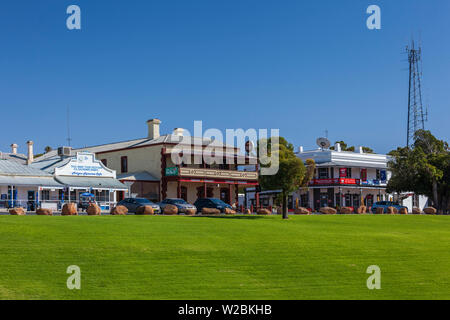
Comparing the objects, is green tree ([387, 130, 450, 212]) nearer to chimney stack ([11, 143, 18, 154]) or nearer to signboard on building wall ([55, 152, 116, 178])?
signboard on building wall ([55, 152, 116, 178])

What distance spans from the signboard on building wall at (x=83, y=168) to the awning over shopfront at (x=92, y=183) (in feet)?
1.47

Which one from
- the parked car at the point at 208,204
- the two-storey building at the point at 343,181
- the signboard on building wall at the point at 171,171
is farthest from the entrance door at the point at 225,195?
the two-storey building at the point at 343,181

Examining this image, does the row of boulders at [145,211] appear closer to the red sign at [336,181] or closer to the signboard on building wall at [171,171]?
the signboard on building wall at [171,171]

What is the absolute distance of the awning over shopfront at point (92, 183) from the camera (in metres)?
48.3

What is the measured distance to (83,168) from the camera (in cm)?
5094

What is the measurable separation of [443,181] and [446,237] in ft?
118

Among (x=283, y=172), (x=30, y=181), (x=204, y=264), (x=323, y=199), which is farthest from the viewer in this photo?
→ (x=323, y=199)

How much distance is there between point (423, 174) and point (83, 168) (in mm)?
34793

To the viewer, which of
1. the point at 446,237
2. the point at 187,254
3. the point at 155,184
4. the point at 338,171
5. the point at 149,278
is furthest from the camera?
the point at 338,171

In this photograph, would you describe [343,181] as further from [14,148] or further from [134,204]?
[14,148]

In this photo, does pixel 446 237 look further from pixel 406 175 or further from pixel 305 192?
pixel 305 192

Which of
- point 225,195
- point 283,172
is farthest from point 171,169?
point 283,172

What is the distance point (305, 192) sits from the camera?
240 feet
